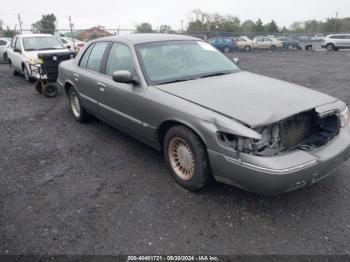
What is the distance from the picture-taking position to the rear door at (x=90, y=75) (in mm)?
4688

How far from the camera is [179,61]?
160 inches

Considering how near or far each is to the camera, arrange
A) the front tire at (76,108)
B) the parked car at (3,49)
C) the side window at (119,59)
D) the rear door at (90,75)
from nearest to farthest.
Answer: the side window at (119,59), the rear door at (90,75), the front tire at (76,108), the parked car at (3,49)

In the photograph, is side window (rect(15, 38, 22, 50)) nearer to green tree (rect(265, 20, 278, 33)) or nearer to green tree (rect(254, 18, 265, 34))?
green tree (rect(265, 20, 278, 33))

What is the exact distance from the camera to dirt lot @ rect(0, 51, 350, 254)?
263cm

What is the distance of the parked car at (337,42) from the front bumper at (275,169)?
29071 millimetres

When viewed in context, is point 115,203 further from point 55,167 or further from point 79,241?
point 55,167

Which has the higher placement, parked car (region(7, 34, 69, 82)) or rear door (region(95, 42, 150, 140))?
parked car (region(7, 34, 69, 82))

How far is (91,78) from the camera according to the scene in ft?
15.6

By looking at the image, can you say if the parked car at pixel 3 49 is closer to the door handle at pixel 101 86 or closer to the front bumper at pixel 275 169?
the door handle at pixel 101 86

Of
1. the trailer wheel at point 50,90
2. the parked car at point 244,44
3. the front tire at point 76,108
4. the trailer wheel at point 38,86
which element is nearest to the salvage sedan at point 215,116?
the front tire at point 76,108

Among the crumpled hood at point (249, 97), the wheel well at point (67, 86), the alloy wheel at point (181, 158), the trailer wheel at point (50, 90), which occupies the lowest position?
the alloy wheel at point (181, 158)

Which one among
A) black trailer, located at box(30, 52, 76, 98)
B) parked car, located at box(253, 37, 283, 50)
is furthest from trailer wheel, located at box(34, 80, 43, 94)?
parked car, located at box(253, 37, 283, 50)

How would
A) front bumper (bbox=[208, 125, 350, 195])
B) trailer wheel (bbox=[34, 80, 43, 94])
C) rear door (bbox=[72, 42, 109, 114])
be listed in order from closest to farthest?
1. front bumper (bbox=[208, 125, 350, 195])
2. rear door (bbox=[72, 42, 109, 114])
3. trailer wheel (bbox=[34, 80, 43, 94])

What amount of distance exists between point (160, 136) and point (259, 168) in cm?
141
